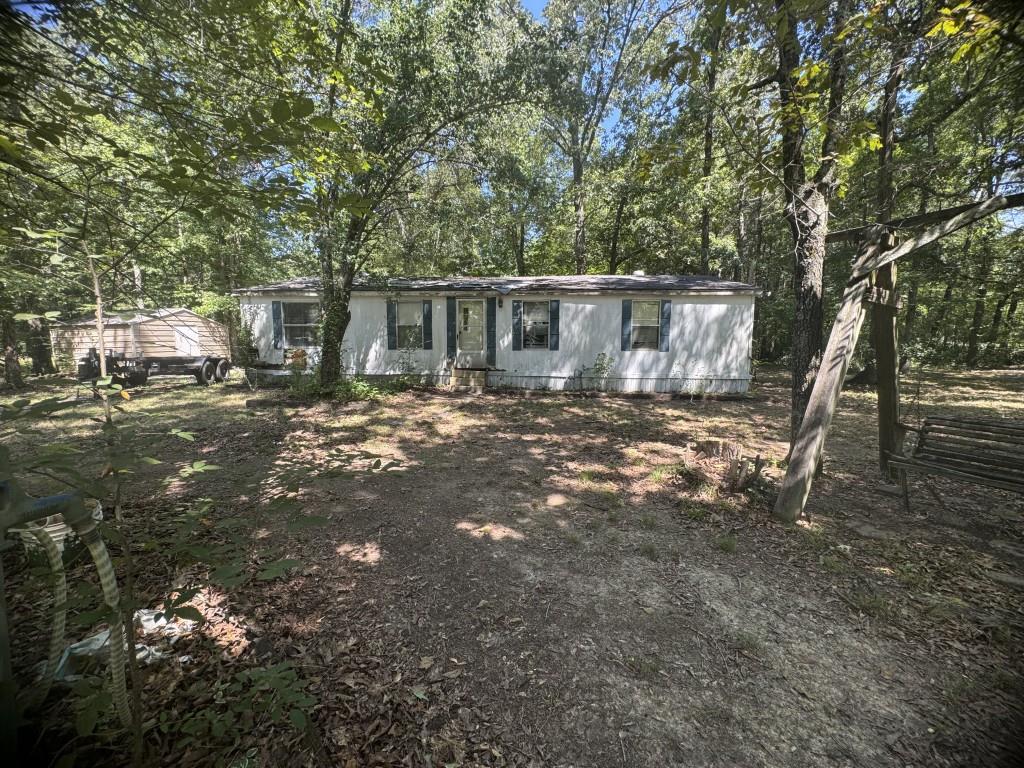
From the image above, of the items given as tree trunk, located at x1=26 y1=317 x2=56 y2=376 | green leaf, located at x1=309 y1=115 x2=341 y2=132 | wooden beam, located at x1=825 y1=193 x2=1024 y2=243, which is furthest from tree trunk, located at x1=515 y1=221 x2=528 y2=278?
green leaf, located at x1=309 y1=115 x2=341 y2=132

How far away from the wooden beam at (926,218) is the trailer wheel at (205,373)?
1377 cm

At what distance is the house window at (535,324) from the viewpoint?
10805 mm

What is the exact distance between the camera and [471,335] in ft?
37.5

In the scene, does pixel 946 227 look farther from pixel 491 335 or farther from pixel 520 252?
pixel 520 252

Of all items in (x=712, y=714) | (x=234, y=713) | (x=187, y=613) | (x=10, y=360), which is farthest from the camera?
(x=10, y=360)

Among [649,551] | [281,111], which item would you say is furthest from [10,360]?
[649,551]

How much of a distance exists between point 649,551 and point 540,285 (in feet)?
27.1

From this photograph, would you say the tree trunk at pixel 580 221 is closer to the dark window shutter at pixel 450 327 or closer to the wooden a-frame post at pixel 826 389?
the dark window shutter at pixel 450 327

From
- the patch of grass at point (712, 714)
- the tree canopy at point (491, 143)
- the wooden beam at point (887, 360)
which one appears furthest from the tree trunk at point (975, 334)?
the patch of grass at point (712, 714)

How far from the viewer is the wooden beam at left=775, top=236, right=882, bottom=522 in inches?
143

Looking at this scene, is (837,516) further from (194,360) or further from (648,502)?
(194,360)

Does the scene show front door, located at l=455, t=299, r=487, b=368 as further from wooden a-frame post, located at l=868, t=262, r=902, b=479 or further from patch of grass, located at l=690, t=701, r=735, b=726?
patch of grass, located at l=690, t=701, r=735, b=726

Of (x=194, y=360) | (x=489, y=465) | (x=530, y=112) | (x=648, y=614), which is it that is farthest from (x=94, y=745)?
(x=194, y=360)

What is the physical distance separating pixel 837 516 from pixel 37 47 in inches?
231
